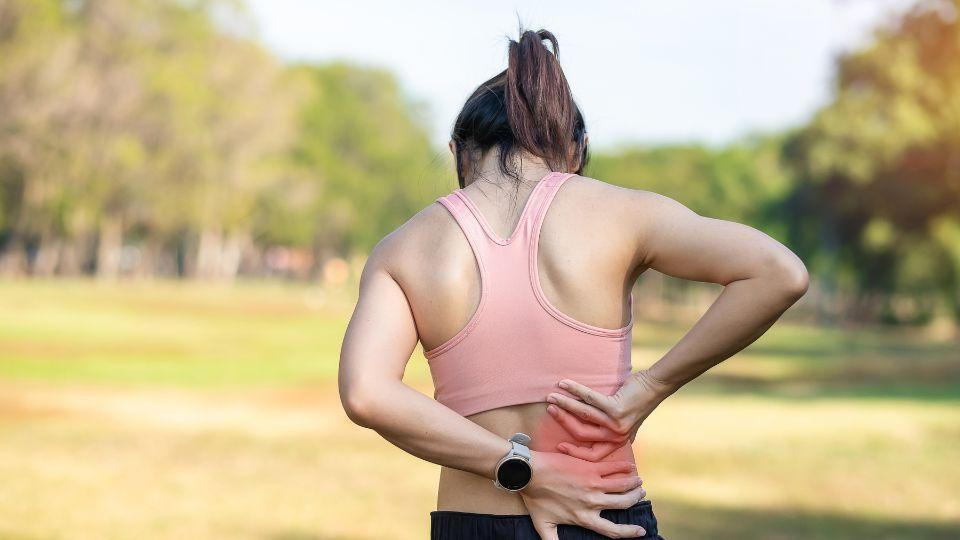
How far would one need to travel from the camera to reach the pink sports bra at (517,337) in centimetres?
246

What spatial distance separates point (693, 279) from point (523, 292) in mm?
381

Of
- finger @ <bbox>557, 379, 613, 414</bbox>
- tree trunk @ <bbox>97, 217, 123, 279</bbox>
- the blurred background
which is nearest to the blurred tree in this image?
the blurred background

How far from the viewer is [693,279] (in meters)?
2.54

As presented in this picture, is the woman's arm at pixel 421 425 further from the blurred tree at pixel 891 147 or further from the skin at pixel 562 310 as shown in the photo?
the blurred tree at pixel 891 147

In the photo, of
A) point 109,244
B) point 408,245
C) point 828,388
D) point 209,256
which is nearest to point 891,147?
point 828,388

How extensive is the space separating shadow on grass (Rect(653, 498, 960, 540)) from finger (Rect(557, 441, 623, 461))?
6464mm

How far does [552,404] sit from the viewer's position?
2518 millimetres

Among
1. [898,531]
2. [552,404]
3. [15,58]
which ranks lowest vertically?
[898,531]

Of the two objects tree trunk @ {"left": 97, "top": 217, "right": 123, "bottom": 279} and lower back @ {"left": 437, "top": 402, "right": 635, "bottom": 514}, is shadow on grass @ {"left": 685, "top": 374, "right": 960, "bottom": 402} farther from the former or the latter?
tree trunk @ {"left": 97, "top": 217, "right": 123, "bottom": 279}

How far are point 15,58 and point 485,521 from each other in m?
50.7

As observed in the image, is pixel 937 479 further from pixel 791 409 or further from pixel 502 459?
pixel 502 459

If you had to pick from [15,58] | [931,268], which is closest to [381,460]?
[15,58]

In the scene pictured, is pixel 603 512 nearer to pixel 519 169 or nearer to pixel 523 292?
pixel 523 292

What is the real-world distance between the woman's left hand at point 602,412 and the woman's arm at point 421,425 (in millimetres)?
40
